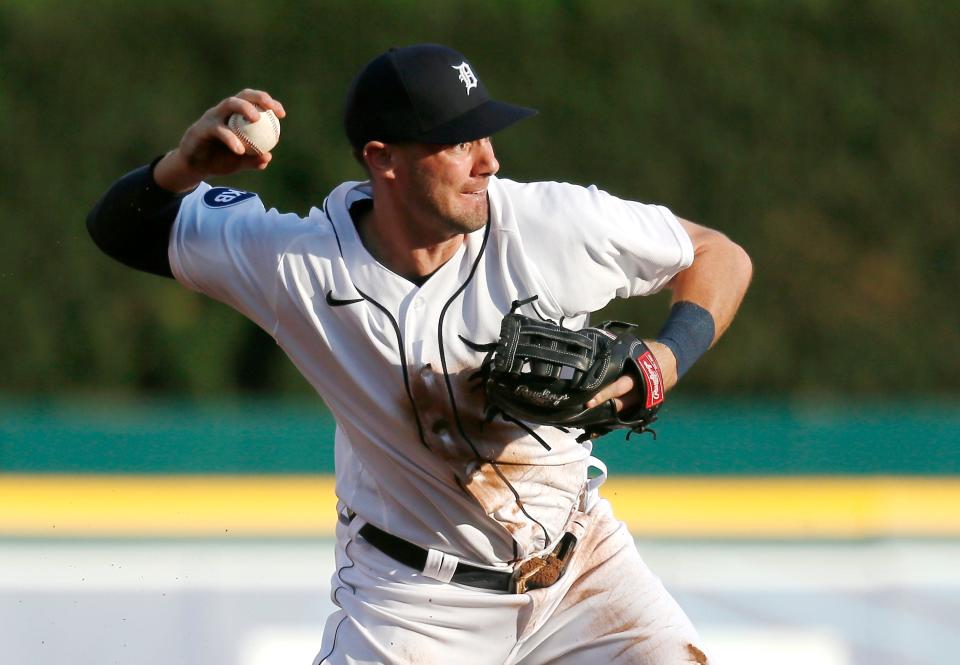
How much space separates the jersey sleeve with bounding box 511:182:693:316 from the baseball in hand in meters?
0.60

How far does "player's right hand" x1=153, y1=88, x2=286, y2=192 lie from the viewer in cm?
297

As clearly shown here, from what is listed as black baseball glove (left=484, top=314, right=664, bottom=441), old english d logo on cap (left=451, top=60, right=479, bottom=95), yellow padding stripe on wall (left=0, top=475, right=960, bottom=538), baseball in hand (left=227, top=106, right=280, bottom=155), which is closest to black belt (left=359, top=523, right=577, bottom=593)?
black baseball glove (left=484, top=314, right=664, bottom=441)

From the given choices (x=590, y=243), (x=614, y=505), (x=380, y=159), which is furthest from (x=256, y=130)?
(x=614, y=505)

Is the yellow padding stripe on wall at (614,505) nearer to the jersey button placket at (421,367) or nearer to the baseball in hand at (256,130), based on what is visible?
the jersey button placket at (421,367)

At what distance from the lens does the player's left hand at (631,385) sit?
113 inches

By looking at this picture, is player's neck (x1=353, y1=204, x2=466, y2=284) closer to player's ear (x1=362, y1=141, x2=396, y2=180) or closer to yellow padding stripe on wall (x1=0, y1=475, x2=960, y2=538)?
player's ear (x1=362, y1=141, x2=396, y2=180)

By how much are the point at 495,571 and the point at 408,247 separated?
816 millimetres

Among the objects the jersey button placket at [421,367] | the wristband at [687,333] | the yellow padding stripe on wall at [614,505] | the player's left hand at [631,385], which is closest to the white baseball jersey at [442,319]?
the jersey button placket at [421,367]

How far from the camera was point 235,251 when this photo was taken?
10.3 feet

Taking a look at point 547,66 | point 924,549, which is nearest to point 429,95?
point 924,549

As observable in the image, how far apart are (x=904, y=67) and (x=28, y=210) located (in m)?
6.13

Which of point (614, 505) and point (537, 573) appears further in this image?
point (614, 505)

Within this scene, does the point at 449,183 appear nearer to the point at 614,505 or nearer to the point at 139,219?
the point at 139,219

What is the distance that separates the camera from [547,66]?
8828 millimetres
